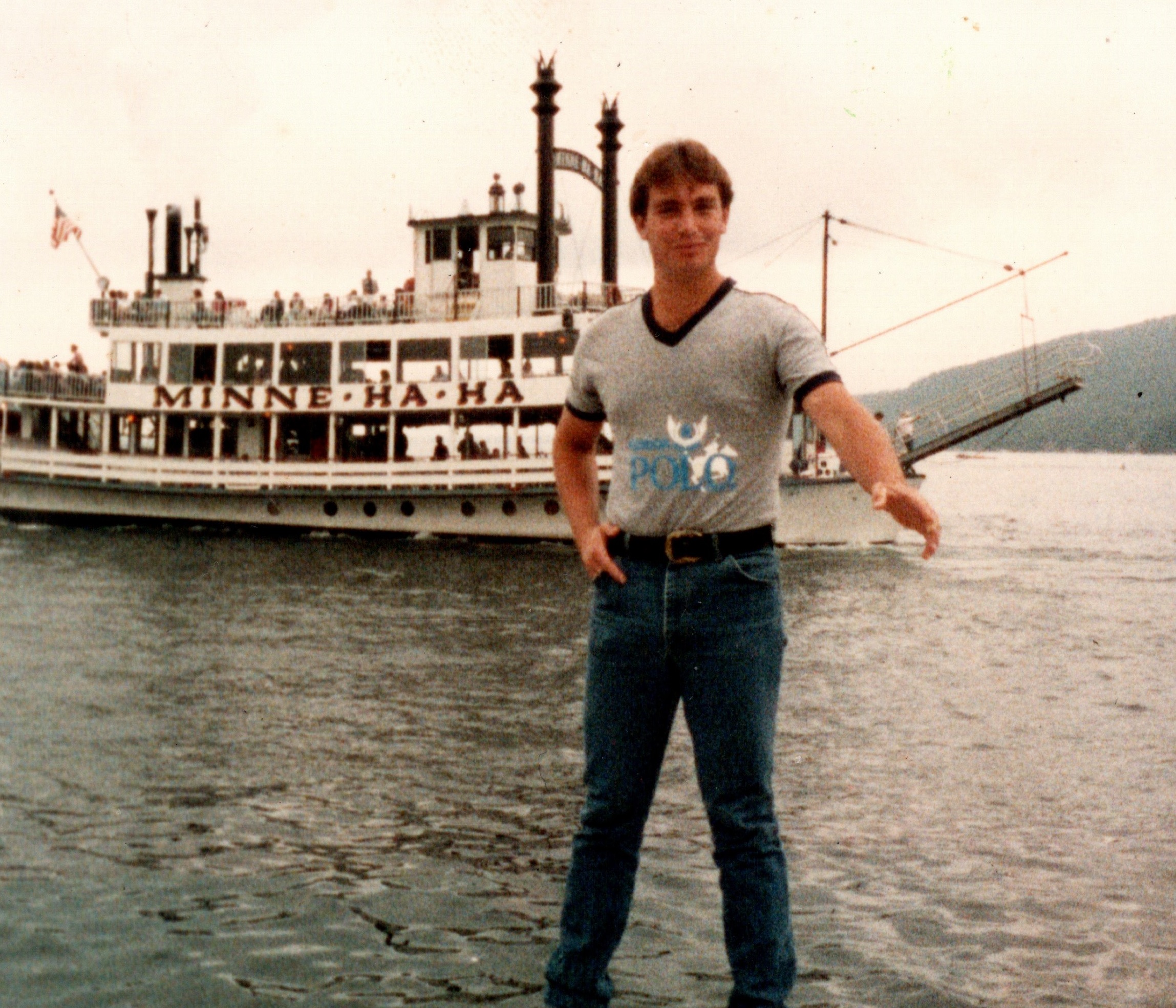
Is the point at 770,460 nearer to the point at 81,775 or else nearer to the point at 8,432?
the point at 81,775

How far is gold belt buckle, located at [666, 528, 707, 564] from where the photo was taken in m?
2.92

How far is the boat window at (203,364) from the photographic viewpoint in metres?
29.9

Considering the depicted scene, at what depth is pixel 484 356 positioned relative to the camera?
27000 mm

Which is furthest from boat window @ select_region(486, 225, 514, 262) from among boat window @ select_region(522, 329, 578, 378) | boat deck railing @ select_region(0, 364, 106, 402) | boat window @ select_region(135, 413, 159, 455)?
boat deck railing @ select_region(0, 364, 106, 402)

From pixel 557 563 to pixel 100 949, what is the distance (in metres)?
17.1

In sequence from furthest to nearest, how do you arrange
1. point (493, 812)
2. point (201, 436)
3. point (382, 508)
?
point (201, 436), point (382, 508), point (493, 812)

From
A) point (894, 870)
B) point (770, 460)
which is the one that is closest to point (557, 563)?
point (894, 870)

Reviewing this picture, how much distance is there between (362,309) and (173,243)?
710 centimetres

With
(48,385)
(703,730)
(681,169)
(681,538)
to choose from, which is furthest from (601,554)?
(48,385)

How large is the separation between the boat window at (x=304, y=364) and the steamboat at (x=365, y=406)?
0.04m

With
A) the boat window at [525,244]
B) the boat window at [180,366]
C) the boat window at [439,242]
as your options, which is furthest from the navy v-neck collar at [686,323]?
the boat window at [180,366]

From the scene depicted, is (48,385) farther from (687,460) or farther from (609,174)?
(687,460)

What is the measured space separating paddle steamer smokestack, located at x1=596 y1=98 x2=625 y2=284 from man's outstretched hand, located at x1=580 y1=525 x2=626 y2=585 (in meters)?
28.5

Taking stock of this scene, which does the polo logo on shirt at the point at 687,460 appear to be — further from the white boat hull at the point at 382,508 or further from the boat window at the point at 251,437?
the boat window at the point at 251,437
